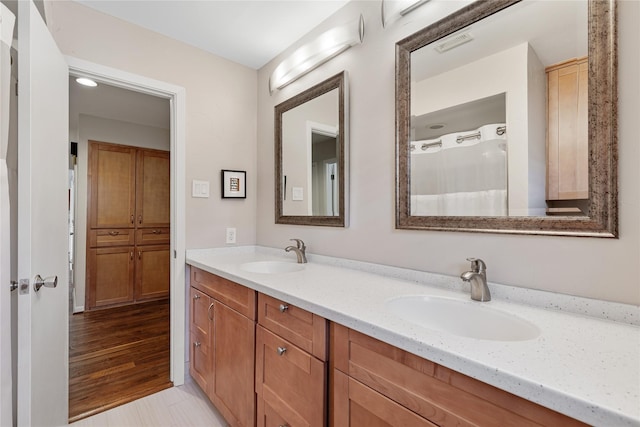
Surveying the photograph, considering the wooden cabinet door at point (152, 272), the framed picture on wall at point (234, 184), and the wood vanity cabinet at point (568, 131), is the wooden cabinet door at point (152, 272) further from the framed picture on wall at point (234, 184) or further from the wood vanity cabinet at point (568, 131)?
the wood vanity cabinet at point (568, 131)

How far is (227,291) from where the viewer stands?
5.07ft

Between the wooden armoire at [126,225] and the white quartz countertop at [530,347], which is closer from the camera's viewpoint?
the white quartz countertop at [530,347]

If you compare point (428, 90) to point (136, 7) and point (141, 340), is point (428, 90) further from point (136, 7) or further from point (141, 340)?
A: point (141, 340)

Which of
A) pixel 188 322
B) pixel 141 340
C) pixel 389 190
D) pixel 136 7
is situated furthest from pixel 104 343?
pixel 389 190

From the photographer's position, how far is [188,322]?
203 cm

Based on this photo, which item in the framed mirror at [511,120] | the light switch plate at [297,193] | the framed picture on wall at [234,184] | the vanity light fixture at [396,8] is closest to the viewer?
the framed mirror at [511,120]

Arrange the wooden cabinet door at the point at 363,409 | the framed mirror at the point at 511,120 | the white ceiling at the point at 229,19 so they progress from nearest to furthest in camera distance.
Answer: the wooden cabinet door at the point at 363,409 → the framed mirror at the point at 511,120 → the white ceiling at the point at 229,19

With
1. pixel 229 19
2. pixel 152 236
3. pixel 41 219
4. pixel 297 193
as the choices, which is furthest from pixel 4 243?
pixel 152 236

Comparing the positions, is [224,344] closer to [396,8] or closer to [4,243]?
[4,243]

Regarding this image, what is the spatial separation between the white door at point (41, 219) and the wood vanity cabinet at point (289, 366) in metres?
0.85

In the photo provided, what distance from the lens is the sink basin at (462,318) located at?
89 centimetres

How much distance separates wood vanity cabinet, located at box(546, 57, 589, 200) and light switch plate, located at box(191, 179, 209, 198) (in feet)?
6.53

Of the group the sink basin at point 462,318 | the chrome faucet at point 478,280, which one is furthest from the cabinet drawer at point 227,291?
the chrome faucet at point 478,280

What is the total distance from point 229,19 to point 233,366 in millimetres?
2021
